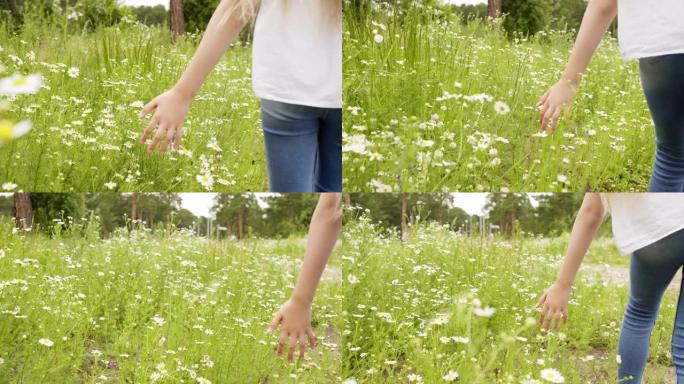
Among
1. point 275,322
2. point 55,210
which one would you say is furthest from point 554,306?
point 55,210

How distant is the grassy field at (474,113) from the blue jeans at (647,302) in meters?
0.20

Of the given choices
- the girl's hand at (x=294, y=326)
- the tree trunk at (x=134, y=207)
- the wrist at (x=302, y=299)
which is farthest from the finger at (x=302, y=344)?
the tree trunk at (x=134, y=207)

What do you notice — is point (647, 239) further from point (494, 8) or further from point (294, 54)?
point (294, 54)

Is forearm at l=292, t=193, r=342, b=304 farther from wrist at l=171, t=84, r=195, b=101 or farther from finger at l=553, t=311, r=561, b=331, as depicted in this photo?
finger at l=553, t=311, r=561, b=331

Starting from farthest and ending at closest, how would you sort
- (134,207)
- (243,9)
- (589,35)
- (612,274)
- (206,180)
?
(612,274), (134,207), (206,180), (589,35), (243,9)

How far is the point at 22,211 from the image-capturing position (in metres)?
2.12

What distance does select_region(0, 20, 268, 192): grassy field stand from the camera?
193 cm

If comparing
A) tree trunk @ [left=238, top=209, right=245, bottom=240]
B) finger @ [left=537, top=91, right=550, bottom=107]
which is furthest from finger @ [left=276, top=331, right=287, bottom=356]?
finger @ [left=537, top=91, right=550, bottom=107]

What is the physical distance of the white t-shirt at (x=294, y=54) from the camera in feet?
5.28

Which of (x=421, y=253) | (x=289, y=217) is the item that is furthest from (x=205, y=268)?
(x=421, y=253)

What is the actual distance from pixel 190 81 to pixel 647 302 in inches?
57.6

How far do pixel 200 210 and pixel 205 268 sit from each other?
218 mm

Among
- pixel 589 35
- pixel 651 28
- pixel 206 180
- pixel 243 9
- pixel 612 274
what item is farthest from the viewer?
pixel 612 274

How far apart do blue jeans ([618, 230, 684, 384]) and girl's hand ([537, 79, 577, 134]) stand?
0.46 metres
